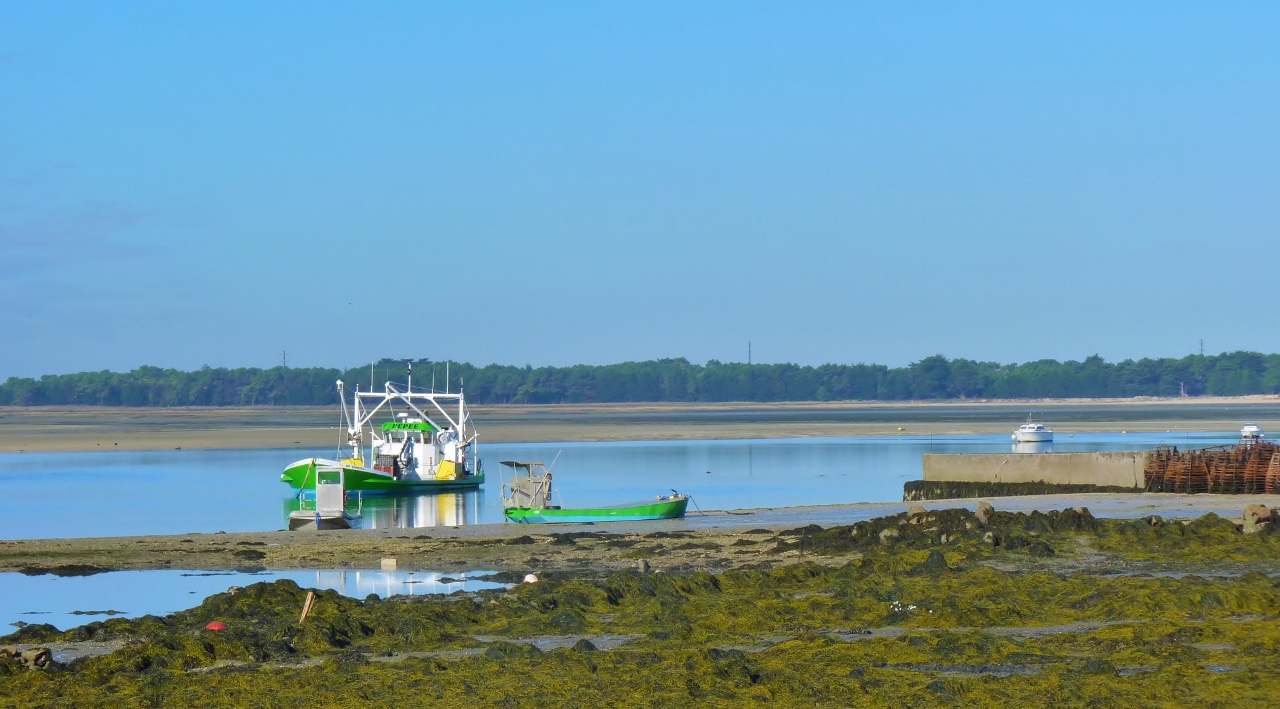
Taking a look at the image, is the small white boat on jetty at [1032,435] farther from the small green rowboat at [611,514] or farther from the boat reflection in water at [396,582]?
the boat reflection in water at [396,582]

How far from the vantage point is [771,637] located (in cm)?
1652

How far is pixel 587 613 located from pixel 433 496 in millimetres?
34011

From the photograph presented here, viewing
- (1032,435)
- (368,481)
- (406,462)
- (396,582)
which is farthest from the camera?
(1032,435)

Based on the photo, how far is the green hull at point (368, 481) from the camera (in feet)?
160

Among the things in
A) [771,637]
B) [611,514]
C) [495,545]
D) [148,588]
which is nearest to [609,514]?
[611,514]

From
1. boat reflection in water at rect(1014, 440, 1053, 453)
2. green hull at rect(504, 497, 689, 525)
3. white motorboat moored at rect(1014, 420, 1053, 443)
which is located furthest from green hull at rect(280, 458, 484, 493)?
white motorboat moored at rect(1014, 420, 1053, 443)

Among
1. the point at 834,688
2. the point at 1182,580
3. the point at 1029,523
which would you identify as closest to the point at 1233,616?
the point at 1182,580

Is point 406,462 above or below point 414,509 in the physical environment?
above

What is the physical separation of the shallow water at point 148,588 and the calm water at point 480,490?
35.4 feet

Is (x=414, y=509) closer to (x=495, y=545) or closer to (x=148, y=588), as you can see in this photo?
(x=495, y=545)

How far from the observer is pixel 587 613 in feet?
60.8

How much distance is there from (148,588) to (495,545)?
7.38 metres

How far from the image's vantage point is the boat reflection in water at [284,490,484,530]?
4003 cm

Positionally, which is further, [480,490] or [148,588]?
[480,490]
